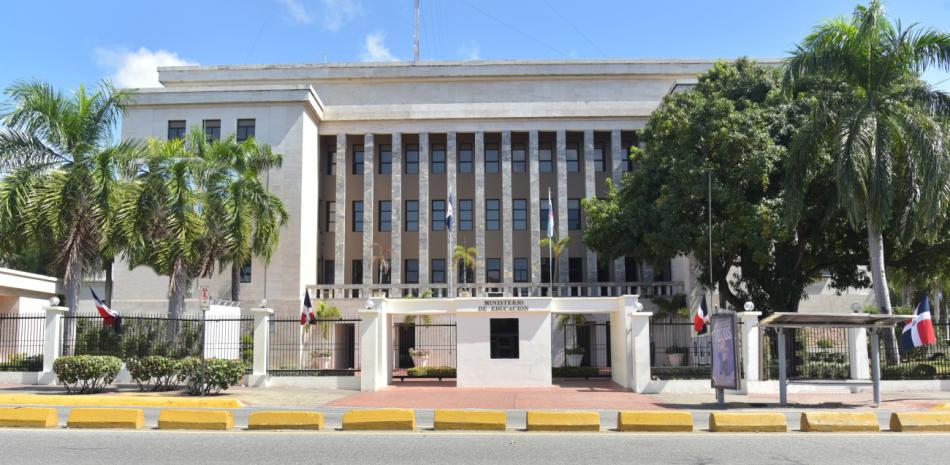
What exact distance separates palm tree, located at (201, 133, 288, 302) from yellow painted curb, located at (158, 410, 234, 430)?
1515 centimetres

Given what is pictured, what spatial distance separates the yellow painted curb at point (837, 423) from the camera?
13914mm

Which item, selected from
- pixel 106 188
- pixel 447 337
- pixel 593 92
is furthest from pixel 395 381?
pixel 593 92

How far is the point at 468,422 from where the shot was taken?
1409 centimetres

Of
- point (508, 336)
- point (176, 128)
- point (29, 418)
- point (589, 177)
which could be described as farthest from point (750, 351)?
point (176, 128)

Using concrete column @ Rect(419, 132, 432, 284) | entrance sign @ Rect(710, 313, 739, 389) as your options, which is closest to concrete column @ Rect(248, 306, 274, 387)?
entrance sign @ Rect(710, 313, 739, 389)

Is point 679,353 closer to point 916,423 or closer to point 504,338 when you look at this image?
point 504,338

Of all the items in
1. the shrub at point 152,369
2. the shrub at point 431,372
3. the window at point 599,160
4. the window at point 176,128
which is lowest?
the shrub at point 431,372

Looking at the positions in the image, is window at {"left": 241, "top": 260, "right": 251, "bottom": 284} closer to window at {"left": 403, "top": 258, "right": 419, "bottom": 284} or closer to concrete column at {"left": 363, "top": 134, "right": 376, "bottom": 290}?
concrete column at {"left": 363, "top": 134, "right": 376, "bottom": 290}

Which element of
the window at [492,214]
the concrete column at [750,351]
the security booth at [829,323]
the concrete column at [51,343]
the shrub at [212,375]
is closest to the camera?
the security booth at [829,323]

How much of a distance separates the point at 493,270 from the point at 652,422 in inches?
1063

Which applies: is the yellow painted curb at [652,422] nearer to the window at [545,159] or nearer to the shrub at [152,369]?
the shrub at [152,369]

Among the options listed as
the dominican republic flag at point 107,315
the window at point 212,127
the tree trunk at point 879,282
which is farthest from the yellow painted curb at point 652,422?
the window at point 212,127

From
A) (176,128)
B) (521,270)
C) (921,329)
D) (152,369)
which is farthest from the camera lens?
(521,270)

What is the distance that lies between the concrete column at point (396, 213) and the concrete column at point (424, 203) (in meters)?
1.04
